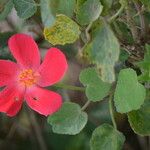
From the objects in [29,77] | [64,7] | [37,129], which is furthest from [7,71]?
[37,129]

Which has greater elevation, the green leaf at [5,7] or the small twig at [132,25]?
the green leaf at [5,7]

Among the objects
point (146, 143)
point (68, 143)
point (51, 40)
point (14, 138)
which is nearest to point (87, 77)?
point (51, 40)

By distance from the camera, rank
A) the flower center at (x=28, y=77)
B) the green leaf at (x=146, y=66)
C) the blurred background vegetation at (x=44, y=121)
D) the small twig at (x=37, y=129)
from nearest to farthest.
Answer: the green leaf at (x=146, y=66) → the flower center at (x=28, y=77) → the blurred background vegetation at (x=44, y=121) → the small twig at (x=37, y=129)

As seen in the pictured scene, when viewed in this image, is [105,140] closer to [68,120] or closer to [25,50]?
[68,120]

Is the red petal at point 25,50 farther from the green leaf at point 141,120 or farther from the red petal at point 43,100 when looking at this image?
the green leaf at point 141,120

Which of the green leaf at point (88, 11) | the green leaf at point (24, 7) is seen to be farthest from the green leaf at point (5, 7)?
the green leaf at point (88, 11)

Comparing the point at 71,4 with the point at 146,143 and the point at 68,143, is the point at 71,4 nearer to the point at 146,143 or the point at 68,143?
the point at 146,143
